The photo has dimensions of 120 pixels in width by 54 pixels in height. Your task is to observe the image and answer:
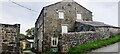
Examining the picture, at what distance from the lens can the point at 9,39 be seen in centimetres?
2341

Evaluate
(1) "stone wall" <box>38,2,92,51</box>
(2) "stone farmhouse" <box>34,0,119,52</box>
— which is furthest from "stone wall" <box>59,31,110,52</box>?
(1) "stone wall" <box>38,2,92,51</box>

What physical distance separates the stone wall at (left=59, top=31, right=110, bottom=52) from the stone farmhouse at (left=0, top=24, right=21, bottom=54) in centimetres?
526

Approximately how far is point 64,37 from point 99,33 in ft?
20.6

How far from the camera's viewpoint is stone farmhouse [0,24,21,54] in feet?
75.6

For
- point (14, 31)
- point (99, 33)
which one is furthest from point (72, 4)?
point (14, 31)

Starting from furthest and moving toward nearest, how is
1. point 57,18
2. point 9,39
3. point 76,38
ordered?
point 57,18 < point 76,38 < point 9,39

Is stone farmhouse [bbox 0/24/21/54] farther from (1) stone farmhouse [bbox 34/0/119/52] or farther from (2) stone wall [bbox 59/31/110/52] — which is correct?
(1) stone farmhouse [bbox 34/0/119/52]

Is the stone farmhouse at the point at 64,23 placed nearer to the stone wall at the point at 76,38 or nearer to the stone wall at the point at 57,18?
the stone wall at the point at 57,18

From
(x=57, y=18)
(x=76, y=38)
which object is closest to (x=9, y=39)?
(x=76, y=38)

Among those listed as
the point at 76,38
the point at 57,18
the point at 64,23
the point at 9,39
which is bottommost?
the point at 76,38

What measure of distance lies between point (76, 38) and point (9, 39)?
27.6 ft

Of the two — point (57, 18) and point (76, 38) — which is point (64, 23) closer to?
point (57, 18)

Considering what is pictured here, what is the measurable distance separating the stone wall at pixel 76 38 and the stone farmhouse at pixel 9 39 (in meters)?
5.26

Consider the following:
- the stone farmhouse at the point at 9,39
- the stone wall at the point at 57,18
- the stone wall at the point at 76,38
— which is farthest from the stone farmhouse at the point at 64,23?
the stone farmhouse at the point at 9,39
